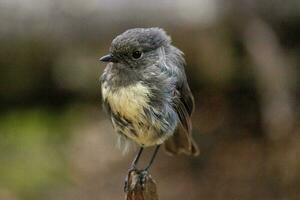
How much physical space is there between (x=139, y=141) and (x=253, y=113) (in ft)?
Result: 12.1

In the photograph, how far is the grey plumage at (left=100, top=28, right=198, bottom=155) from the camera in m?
3.90

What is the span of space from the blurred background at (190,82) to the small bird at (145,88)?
282 centimetres

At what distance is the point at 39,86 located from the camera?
8.02 m

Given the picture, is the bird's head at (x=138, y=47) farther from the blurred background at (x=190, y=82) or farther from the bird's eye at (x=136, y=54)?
the blurred background at (x=190, y=82)

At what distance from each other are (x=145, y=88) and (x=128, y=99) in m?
0.11

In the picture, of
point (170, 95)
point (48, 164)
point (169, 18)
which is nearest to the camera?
point (170, 95)

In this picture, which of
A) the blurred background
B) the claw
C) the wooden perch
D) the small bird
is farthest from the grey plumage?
the blurred background

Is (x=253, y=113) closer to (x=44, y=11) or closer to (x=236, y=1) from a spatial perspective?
(x=236, y=1)

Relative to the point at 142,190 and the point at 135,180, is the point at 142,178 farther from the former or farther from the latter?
the point at 142,190

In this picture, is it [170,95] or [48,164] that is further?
[48,164]

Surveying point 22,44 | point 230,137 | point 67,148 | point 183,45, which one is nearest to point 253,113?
point 230,137

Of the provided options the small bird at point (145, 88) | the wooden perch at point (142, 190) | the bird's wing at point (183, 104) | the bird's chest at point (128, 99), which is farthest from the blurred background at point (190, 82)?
the wooden perch at point (142, 190)

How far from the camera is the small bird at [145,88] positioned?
390 cm

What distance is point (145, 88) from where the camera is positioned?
3.99 metres
